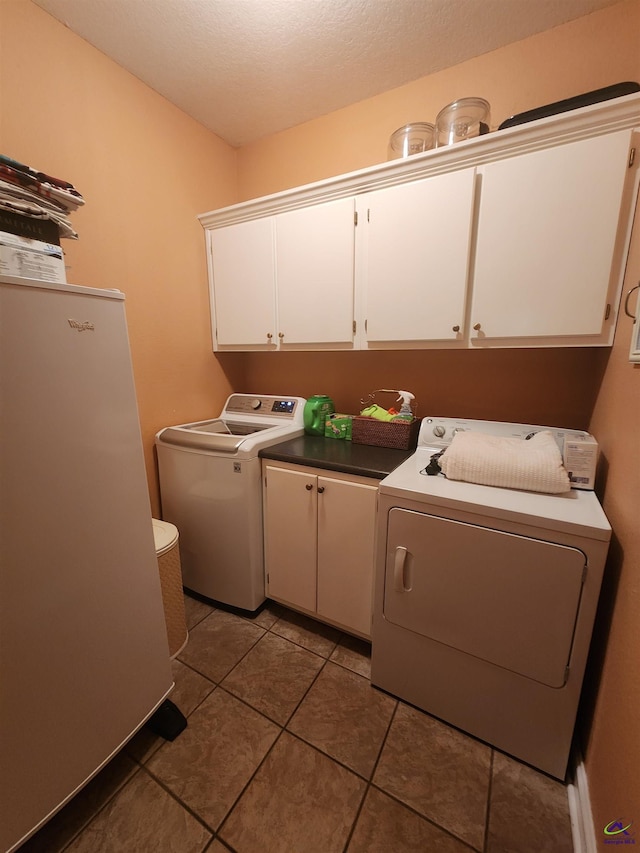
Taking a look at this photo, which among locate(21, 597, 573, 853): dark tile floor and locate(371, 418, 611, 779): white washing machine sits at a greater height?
locate(371, 418, 611, 779): white washing machine

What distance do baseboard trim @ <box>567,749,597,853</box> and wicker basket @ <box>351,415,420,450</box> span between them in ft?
4.02

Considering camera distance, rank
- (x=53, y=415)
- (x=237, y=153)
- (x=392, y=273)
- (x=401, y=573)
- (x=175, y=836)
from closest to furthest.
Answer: (x=53, y=415) → (x=175, y=836) → (x=401, y=573) → (x=392, y=273) → (x=237, y=153)

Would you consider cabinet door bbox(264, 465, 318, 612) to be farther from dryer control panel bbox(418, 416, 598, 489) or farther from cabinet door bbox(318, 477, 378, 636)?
dryer control panel bbox(418, 416, 598, 489)

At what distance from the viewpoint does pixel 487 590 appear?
1.08 metres

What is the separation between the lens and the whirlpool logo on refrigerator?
2.78 feet

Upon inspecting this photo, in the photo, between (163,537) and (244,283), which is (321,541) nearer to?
(163,537)

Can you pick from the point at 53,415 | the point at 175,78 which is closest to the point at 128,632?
the point at 53,415

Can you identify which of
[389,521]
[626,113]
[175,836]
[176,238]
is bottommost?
[175,836]

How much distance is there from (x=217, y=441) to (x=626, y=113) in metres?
1.95

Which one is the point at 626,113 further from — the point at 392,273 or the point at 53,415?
the point at 53,415

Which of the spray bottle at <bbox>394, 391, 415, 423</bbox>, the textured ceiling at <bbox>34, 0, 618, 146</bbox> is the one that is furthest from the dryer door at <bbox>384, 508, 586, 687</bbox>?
the textured ceiling at <bbox>34, 0, 618, 146</bbox>

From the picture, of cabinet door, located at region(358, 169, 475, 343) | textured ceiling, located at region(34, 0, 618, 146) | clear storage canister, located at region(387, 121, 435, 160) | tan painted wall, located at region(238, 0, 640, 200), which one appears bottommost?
cabinet door, located at region(358, 169, 475, 343)

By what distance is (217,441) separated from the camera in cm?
163

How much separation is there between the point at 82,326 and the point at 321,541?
122cm
